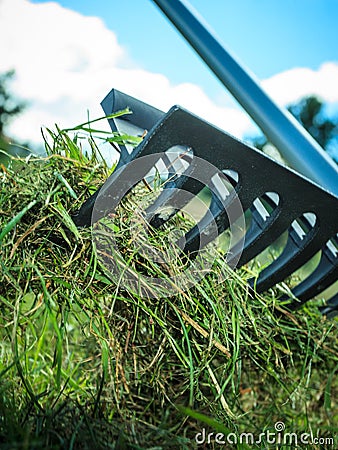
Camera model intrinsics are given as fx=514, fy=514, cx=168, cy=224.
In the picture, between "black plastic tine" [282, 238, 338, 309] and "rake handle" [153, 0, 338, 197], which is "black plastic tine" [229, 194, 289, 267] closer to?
"black plastic tine" [282, 238, 338, 309]

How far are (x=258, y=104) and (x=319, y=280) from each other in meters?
0.50

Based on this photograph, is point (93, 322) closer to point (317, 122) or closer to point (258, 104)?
point (258, 104)

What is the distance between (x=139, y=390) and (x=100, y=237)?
0.36 metres

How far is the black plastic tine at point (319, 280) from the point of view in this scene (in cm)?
116

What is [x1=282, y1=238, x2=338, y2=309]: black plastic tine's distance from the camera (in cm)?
116

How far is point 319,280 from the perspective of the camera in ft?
3.81

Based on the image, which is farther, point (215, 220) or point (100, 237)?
point (215, 220)

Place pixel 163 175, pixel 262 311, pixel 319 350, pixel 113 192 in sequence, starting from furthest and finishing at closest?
pixel 319 350, pixel 262 311, pixel 163 175, pixel 113 192

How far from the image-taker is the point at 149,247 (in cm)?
87

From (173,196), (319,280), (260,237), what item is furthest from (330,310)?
(173,196)

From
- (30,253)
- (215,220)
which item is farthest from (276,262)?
(30,253)

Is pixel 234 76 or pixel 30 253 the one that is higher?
pixel 234 76

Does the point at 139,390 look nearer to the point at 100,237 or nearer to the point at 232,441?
the point at 232,441

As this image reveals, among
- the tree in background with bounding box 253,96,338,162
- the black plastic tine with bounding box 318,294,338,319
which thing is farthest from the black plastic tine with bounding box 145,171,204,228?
the tree in background with bounding box 253,96,338,162
